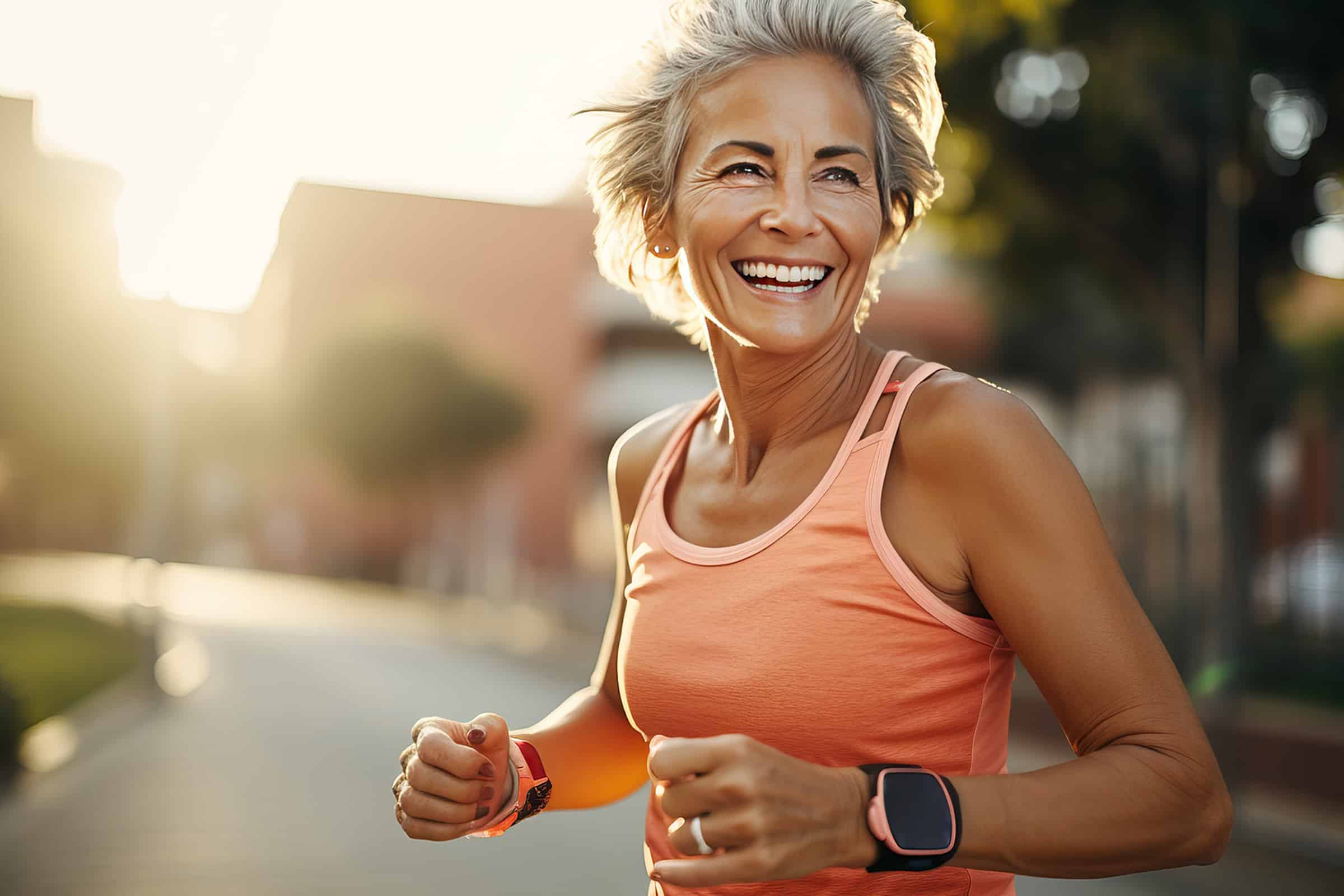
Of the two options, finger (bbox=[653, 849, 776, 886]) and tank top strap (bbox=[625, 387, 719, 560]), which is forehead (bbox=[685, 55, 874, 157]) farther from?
finger (bbox=[653, 849, 776, 886])

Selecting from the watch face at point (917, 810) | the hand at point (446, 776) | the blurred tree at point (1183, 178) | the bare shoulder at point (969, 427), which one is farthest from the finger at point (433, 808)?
the blurred tree at point (1183, 178)

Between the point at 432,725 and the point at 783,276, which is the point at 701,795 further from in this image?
the point at 783,276

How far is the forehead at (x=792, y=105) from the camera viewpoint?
1.80 metres

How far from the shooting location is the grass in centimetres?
1145

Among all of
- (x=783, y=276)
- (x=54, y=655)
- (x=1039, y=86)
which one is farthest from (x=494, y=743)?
(x=54, y=655)

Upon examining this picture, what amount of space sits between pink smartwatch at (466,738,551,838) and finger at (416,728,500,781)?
5.8 inches

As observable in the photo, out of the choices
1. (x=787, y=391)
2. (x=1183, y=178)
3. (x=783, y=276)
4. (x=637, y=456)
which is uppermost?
(x=1183, y=178)

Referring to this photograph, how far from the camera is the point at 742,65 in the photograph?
184 cm

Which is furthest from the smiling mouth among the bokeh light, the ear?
the bokeh light

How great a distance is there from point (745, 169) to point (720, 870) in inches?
36.4

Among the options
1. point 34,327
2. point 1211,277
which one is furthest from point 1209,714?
point 34,327

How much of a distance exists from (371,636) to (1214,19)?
18052 millimetres

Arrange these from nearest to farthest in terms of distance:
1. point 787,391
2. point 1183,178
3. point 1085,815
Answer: point 1085,815
point 787,391
point 1183,178

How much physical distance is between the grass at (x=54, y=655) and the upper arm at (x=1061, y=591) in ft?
30.1
